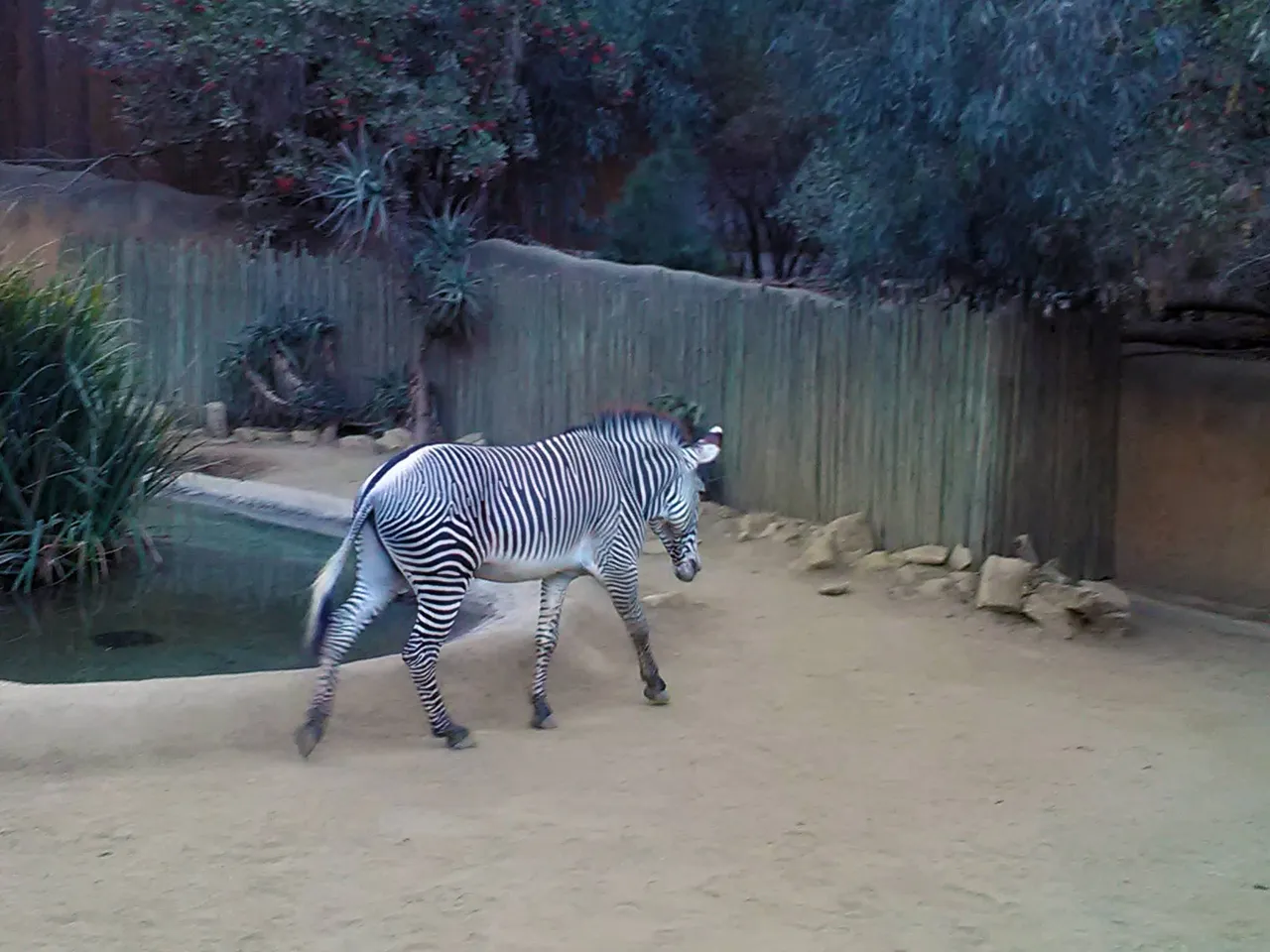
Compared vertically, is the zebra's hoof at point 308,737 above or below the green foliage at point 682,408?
below

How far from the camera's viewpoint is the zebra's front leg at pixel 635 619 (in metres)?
6.33

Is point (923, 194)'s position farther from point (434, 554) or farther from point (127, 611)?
point (127, 611)

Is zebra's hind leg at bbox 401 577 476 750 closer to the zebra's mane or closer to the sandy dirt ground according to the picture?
the sandy dirt ground

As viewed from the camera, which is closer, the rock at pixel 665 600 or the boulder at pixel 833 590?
the rock at pixel 665 600

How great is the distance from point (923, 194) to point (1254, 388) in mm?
2458

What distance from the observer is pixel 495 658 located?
641 cm

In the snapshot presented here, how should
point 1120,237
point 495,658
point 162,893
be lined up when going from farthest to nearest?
point 1120,237 → point 495,658 → point 162,893

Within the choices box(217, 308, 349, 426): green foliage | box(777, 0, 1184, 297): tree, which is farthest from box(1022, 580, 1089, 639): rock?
box(217, 308, 349, 426): green foliage

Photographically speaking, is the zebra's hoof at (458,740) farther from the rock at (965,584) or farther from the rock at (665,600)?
the rock at (965,584)

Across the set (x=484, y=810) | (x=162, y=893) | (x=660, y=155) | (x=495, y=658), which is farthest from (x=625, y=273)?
(x=162, y=893)

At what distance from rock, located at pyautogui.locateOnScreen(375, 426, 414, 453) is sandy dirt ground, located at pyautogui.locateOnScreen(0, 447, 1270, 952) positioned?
5734 mm

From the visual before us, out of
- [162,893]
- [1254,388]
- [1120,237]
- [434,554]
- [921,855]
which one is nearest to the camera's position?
[162,893]

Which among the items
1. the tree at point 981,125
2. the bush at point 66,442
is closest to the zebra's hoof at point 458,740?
the bush at point 66,442

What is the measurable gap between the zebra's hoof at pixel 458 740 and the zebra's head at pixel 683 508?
1370 mm
